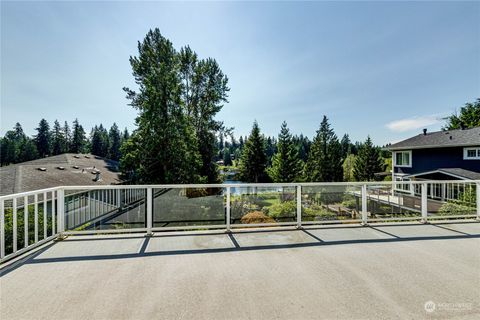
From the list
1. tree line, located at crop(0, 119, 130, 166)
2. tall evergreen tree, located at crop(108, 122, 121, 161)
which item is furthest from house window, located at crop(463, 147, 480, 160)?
tall evergreen tree, located at crop(108, 122, 121, 161)

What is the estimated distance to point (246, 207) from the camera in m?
4.19

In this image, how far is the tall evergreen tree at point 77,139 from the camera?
49.8m

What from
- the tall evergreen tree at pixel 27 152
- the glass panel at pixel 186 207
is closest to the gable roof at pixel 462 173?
the glass panel at pixel 186 207

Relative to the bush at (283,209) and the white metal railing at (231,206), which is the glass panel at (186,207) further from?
the bush at (283,209)

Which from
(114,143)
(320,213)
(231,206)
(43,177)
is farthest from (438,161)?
(114,143)

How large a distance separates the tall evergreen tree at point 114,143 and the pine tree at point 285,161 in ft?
142

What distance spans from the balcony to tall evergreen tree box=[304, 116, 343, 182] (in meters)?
21.4

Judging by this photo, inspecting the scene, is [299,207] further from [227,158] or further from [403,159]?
[227,158]

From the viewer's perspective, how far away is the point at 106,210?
388 cm

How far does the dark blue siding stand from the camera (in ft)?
42.1

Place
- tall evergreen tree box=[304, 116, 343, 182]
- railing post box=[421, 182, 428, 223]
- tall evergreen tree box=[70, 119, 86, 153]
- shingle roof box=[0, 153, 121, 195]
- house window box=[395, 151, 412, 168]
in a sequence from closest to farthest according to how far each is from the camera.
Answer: railing post box=[421, 182, 428, 223]
shingle roof box=[0, 153, 121, 195]
house window box=[395, 151, 412, 168]
tall evergreen tree box=[304, 116, 343, 182]
tall evergreen tree box=[70, 119, 86, 153]

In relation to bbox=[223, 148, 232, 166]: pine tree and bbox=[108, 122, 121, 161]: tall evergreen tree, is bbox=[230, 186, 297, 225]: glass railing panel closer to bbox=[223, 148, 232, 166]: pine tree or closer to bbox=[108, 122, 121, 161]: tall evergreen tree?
bbox=[108, 122, 121, 161]: tall evergreen tree

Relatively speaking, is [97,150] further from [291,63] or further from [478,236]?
[478,236]

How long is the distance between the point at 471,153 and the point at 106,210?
1836 cm
